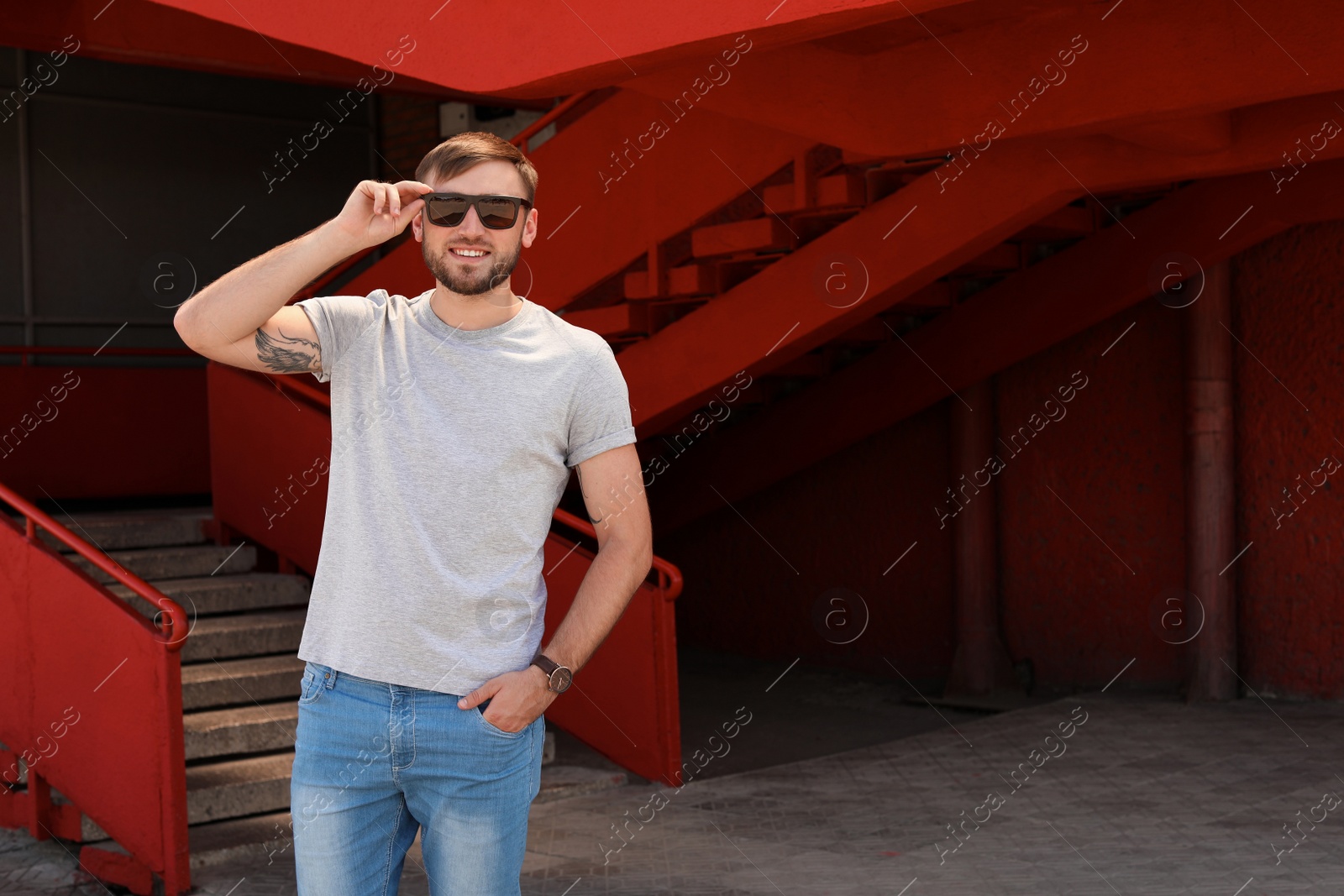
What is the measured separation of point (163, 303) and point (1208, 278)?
27.5ft

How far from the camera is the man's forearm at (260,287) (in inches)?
90.0

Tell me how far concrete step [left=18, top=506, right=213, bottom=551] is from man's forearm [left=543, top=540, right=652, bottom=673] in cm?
575

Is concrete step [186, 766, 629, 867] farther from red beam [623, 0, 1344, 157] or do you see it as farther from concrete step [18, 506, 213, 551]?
red beam [623, 0, 1344, 157]

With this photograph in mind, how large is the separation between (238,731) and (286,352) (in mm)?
4244

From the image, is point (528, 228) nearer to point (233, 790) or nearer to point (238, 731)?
point (233, 790)

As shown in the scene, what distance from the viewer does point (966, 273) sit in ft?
28.6

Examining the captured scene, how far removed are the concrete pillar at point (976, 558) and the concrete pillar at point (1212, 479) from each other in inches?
55.3

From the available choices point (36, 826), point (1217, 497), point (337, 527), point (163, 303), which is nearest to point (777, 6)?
point (337, 527)

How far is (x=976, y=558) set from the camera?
9.45m

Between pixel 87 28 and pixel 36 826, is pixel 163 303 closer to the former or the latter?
pixel 87 28

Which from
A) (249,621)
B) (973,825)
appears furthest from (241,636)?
(973,825)

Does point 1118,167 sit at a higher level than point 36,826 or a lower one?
higher

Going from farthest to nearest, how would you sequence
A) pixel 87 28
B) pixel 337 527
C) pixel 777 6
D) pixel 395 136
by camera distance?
pixel 395 136
pixel 87 28
pixel 777 6
pixel 337 527

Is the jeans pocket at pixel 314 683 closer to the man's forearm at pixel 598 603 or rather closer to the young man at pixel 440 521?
the young man at pixel 440 521
